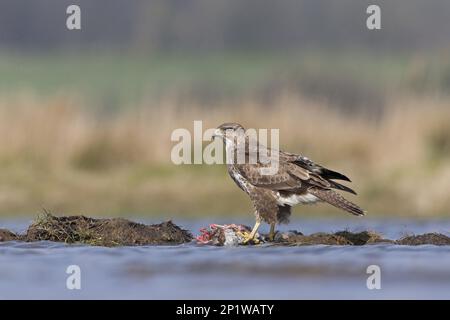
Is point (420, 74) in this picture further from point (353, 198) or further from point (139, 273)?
point (139, 273)

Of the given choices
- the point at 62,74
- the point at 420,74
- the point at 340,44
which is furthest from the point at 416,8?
the point at 420,74

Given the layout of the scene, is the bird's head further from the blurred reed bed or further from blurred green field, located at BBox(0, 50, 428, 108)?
blurred green field, located at BBox(0, 50, 428, 108)

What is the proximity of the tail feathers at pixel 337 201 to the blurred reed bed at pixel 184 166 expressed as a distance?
6758 millimetres

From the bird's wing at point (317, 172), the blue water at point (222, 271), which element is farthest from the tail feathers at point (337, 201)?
the blue water at point (222, 271)

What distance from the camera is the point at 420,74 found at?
29203 mm

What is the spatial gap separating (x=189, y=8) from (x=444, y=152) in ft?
86.2

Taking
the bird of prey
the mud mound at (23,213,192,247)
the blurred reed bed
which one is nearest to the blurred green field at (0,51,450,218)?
the blurred reed bed

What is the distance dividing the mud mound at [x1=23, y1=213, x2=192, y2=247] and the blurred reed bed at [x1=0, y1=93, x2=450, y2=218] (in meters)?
6.42

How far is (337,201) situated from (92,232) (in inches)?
132

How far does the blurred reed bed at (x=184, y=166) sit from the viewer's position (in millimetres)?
25094

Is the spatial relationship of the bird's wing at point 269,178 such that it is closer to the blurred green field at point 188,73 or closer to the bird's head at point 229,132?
the bird's head at point 229,132

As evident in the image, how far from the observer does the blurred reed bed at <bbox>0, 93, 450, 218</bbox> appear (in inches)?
988

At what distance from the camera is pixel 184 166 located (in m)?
26.3

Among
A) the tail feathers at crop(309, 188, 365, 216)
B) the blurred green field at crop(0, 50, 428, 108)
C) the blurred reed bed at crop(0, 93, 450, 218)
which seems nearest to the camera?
the tail feathers at crop(309, 188, 365, 216)
